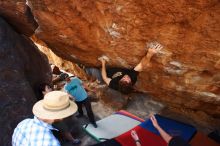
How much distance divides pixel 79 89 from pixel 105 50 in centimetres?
84

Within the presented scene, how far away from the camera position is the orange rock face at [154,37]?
14.4 ft

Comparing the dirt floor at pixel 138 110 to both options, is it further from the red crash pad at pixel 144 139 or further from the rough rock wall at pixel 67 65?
the rough rock wall at pixel 67 65

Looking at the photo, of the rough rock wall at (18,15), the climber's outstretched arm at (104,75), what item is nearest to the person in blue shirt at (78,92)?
the climber's outstretched arm at (104,75)

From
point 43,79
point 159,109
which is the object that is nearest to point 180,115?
point 159,109

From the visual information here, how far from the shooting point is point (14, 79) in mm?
5715

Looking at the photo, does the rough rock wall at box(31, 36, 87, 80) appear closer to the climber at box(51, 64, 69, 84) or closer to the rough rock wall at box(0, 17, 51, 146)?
the climber at box(51, 64, 69, 84)

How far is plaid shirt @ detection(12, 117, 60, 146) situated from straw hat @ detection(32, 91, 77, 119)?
0.27ft

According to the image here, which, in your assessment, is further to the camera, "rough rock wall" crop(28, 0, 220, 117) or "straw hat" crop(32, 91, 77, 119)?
"rough rock wall" crop(28, 0, 220, 117)

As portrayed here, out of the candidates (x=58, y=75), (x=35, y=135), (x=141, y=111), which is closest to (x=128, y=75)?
(x=141, y=111)

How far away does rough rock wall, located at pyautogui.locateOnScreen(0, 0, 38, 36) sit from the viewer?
583 centimetres

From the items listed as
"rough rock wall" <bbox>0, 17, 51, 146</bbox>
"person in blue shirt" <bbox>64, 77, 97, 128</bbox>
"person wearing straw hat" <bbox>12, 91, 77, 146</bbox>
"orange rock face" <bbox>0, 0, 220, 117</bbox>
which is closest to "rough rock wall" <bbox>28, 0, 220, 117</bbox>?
"orange rock face" <bbox>0, 0, 220, 117</bbox>

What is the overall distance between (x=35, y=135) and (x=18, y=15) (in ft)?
12.3

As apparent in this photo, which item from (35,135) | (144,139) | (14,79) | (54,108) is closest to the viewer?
(35,135)

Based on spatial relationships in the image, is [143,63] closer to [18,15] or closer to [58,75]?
[18,15]
